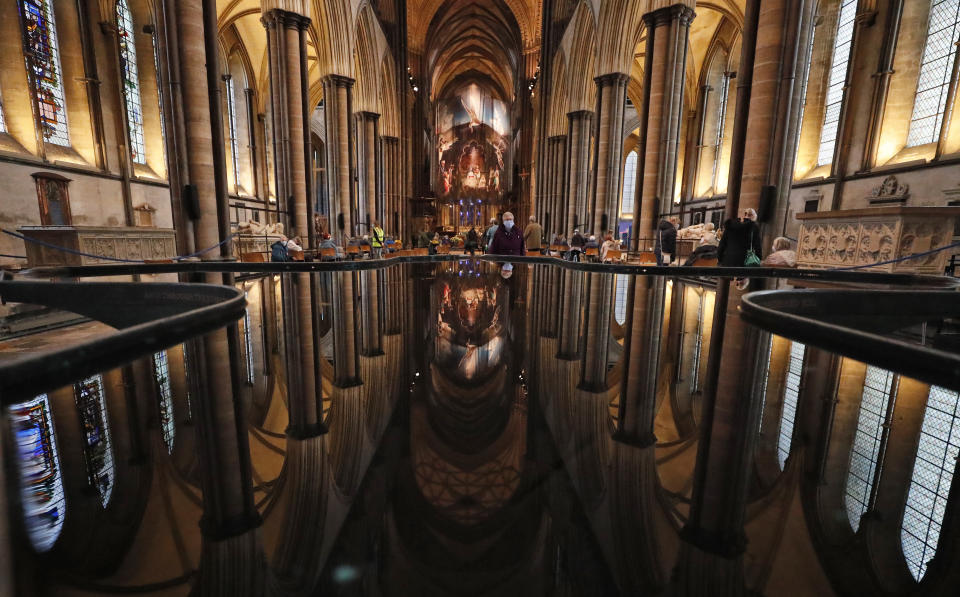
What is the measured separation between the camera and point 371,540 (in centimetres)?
69

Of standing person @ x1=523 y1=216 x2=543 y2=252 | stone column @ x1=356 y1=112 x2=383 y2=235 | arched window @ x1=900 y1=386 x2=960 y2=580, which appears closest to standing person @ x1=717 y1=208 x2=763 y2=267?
arched window @ x1=900 y1=386 x2=960 y2=580

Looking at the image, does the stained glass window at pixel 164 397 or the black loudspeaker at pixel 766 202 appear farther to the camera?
the black loudspeaker at pixel 766 202

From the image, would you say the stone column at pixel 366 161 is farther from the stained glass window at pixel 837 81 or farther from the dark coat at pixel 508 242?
the stained glass window at pixel 837 81

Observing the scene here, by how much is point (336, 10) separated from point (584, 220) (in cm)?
1266

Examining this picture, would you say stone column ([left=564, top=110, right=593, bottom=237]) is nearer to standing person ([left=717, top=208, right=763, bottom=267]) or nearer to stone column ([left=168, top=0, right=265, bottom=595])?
standing person ([left=717, top=208, right=763, bottom=267])

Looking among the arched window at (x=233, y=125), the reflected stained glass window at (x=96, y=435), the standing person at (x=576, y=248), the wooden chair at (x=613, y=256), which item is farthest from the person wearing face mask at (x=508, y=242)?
the arched window at (x=233, y=125)

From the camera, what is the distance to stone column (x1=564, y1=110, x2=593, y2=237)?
19766 mm

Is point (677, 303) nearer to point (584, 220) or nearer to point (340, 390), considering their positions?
point (340, 390)

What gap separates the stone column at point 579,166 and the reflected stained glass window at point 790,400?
58.7ft

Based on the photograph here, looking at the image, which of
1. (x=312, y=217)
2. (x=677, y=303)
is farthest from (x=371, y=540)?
(x=312, y=217)

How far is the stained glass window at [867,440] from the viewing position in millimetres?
859

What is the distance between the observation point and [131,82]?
15.5m

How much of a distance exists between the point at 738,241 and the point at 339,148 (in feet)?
44.8

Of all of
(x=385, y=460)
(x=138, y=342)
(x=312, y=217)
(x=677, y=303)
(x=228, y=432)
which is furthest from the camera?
(x=312, y=217)
